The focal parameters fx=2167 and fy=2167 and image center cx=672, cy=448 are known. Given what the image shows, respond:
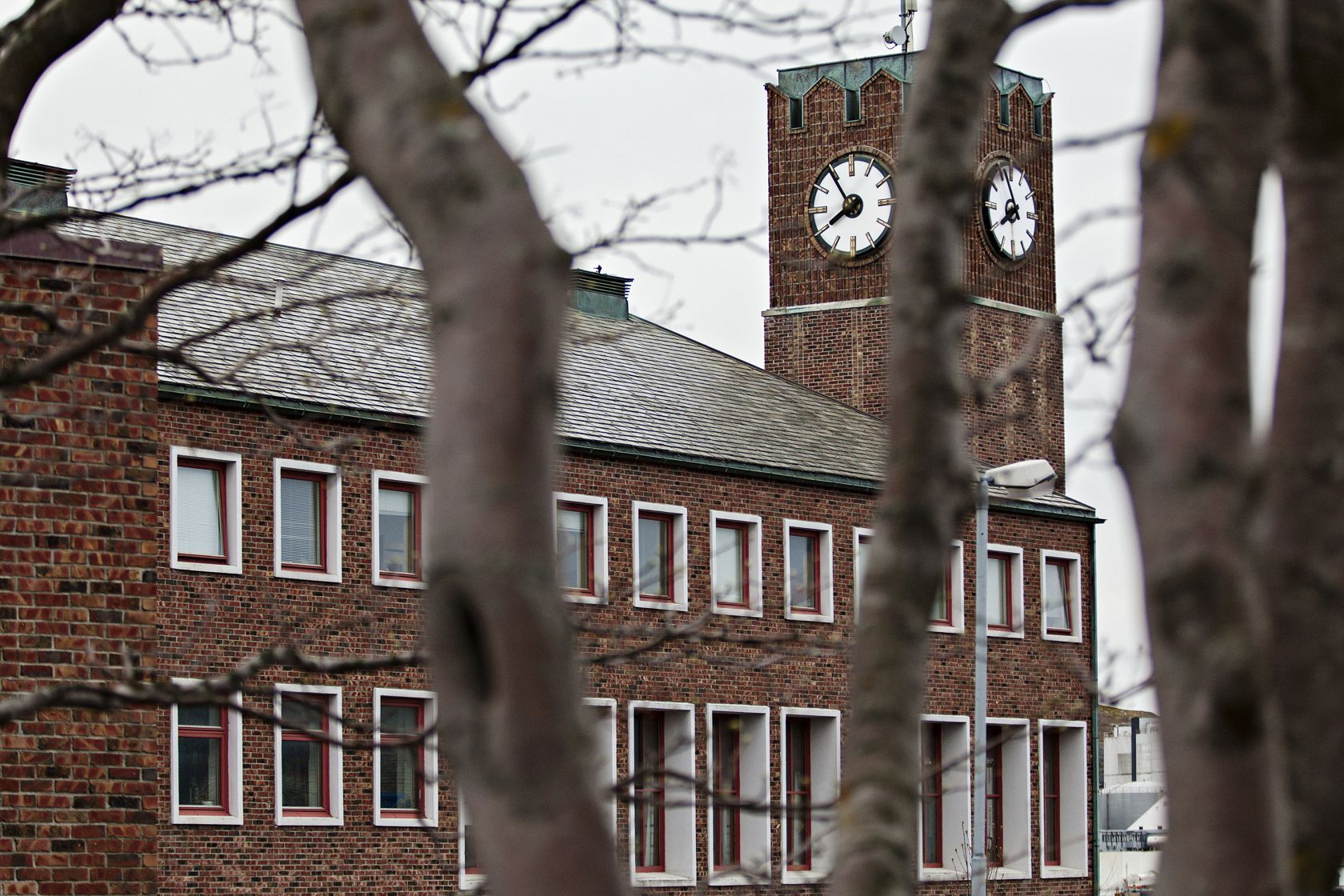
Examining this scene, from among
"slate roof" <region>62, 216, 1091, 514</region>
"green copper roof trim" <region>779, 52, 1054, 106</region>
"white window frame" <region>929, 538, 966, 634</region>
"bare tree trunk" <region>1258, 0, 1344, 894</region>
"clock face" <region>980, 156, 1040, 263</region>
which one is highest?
"green copper roof trim" <region>779, 52, 1054, 106</region>

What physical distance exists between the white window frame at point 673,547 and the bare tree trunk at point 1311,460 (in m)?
27.7

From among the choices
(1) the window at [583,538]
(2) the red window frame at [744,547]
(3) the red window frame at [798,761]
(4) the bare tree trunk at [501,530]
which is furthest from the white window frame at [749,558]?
(4) the bare tree trunk at [501,530]

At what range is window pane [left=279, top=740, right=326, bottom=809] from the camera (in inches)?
1105

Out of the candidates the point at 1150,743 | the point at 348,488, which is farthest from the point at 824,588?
the point at 1150,743

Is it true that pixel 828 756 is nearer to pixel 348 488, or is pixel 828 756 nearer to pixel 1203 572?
pixel 348 488

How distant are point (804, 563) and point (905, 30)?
564 inches

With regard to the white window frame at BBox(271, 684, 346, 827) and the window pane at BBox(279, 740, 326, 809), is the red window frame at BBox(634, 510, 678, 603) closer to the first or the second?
A: the white window frame at BBox(271, 684, 346, 827)

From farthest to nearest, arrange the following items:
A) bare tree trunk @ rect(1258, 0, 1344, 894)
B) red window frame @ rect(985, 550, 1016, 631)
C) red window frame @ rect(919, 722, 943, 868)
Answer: red window frame @ rect(985, 550, 1016, 631), red window frame @ rect(919, 722, 943, 868), bare tree trunk @ rect(1258, 0, 1344, 894)

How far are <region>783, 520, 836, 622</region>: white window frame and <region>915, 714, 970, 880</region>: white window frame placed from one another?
8.78 feet

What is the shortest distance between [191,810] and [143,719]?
610 inches

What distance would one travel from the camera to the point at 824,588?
115ft

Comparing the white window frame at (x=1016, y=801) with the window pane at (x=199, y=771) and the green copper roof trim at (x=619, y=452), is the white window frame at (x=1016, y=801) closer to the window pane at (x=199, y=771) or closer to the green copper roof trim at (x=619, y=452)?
the green copper roof trim at (x=619, y=452)

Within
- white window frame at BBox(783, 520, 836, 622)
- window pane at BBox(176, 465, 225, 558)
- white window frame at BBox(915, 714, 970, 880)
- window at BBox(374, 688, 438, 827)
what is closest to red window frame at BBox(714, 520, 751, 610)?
white window frame at BBox(783, 520, 836, 622)

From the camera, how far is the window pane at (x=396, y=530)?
29.7m
